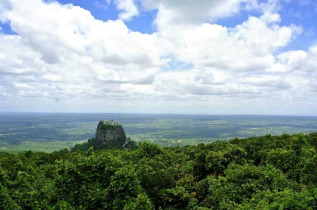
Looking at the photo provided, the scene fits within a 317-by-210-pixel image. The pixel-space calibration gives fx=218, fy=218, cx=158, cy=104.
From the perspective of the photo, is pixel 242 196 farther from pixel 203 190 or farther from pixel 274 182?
pixel 203 190

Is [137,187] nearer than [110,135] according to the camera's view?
Yes

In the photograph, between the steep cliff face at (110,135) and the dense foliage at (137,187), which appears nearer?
the dense foliage at (137,187)

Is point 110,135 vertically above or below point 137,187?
below

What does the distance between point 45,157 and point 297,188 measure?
48.1 metres

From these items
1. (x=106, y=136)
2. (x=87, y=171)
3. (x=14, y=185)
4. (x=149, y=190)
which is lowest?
(x=106, y=136)

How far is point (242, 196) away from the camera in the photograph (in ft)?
56.5

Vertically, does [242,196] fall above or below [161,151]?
below

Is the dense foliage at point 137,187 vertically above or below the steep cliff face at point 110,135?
above

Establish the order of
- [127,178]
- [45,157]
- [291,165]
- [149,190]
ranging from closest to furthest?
[127,178], [149,190], [291,165], [45,157]

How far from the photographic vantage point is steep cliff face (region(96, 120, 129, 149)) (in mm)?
129350

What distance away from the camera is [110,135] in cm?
13100

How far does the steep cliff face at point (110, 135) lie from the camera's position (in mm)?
129350

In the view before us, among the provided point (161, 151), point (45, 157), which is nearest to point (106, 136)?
point (45, 157)

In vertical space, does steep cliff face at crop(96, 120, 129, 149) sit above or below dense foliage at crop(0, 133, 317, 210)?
below
